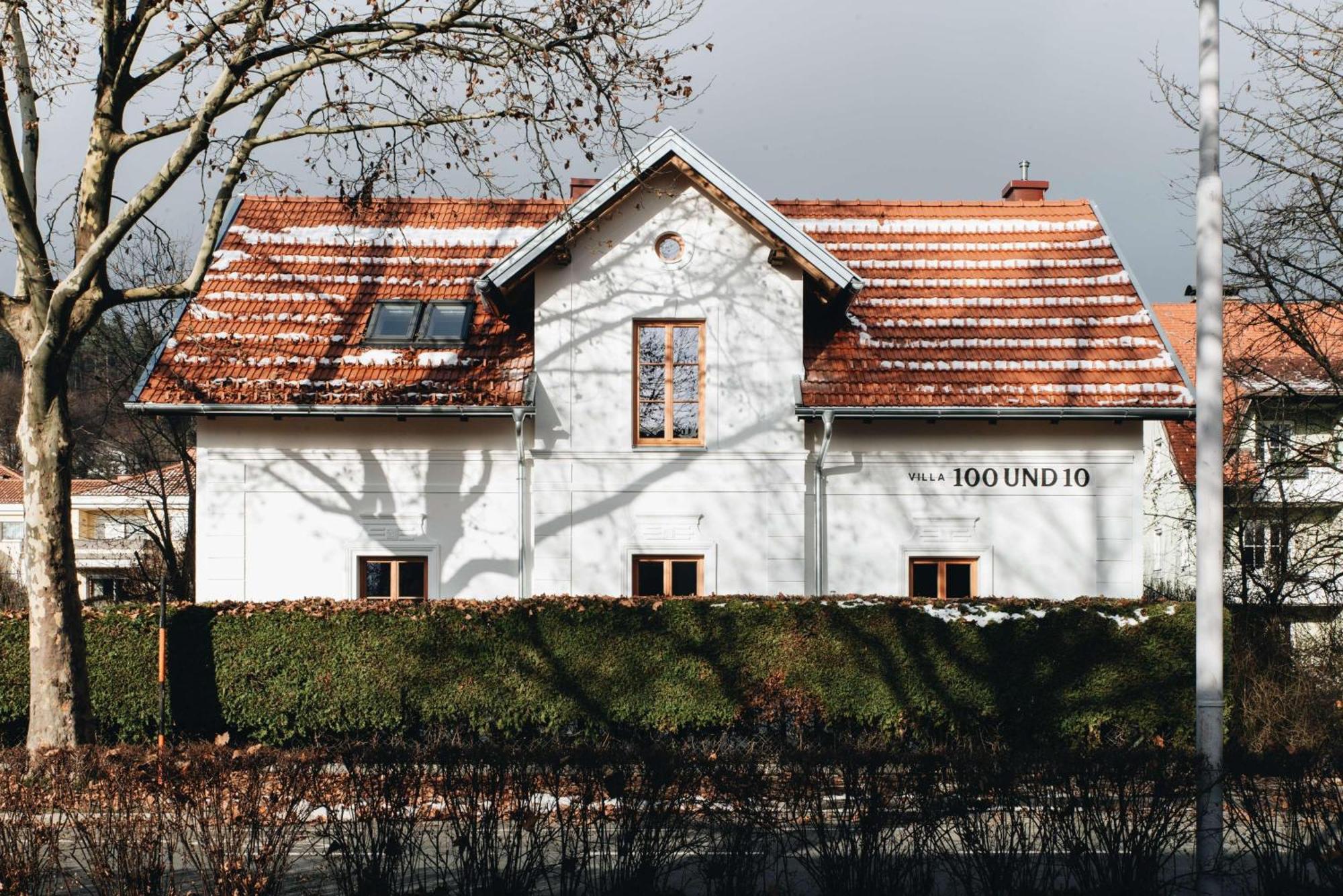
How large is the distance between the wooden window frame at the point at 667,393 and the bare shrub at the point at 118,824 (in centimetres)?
995

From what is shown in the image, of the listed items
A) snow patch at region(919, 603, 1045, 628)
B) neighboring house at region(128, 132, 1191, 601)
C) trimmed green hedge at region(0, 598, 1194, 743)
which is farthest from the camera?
neighboring house at region(128, 132, 1191, 601)

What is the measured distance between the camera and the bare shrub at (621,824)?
7.34 meters

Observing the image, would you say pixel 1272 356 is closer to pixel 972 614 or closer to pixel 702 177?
pixel 972 614

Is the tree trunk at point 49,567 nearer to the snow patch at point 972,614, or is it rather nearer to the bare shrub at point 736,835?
the bare shrub at point 736,835

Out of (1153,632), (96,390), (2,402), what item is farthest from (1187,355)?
(2,402)

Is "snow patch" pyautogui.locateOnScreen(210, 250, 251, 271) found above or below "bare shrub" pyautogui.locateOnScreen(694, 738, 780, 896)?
above

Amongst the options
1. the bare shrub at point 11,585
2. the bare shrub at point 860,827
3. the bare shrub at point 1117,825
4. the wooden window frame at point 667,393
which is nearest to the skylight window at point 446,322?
the wooden window frame at point 667,393

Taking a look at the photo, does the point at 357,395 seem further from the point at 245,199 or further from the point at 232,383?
the point at 245,199

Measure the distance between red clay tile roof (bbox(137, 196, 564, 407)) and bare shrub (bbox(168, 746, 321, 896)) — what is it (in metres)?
9.22

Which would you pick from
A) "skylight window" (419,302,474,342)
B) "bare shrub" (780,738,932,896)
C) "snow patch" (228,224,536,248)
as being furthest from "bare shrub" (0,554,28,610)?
"bare shrub" (780,738,932,896)

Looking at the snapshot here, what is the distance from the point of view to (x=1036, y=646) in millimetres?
13805

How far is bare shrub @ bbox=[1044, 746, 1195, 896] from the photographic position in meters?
7.44

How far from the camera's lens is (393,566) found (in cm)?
1709

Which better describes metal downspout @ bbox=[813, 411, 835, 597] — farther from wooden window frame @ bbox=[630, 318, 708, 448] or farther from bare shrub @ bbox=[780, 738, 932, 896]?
bare shrub @ bbox=[780, 738, 932, 896]
